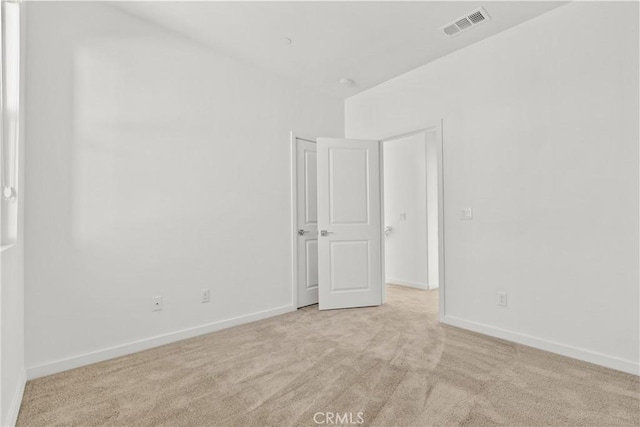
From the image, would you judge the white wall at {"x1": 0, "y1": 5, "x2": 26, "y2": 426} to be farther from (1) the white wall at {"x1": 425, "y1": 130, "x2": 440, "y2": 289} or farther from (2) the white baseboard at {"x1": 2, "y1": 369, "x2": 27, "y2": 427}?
(1) the white wall at {"x1": 425, "y1": 130, "x2": 440, "y2": 289}

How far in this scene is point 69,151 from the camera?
7.86ft

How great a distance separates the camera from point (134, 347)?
2.66 m

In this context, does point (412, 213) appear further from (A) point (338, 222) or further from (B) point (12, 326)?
(B) point (12, 326)

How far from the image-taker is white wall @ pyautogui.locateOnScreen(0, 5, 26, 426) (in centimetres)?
154

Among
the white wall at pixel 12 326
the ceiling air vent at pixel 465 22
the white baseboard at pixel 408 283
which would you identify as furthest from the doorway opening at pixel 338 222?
Answer: the white wall at pixel 12 326

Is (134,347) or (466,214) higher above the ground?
(466,214)

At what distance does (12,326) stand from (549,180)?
369cm

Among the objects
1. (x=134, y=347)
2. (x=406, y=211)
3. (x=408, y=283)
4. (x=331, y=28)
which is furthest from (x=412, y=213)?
(x=134, y=347)

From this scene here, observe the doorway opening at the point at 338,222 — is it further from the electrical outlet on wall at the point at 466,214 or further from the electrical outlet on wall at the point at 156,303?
the electrical outlet on wall at the point at 156,303

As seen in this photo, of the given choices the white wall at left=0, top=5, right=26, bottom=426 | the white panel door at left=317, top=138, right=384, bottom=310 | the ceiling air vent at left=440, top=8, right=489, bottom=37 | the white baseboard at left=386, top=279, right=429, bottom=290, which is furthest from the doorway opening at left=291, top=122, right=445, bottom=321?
the white wall at left=0, top=5, right=26, bottom=426

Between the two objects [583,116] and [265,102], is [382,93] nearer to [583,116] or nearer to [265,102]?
[265,102]

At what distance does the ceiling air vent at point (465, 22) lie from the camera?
2.71 m

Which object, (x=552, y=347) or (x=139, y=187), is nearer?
→ (x=552, y=347)

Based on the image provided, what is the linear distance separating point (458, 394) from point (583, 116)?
2.19m
